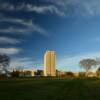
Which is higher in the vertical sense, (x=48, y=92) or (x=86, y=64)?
(x=86, y=64)

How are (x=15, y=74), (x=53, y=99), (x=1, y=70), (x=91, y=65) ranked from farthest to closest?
(x=91, y=65) < (x=15, y=74) < (x=1, y=70) < (x=53, y=99)

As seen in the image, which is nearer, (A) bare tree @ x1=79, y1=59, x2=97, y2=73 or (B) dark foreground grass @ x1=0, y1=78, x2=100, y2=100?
(B) dark foreground grass @ x1=0, y1=78, x2=100, y2=100

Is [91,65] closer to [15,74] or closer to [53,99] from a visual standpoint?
[15,74]

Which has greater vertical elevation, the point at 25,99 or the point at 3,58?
the point at 3,58

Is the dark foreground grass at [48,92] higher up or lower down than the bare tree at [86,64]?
lower down

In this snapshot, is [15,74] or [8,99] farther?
[15,74]

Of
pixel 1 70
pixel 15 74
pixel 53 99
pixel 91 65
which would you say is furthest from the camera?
pixel 91 65

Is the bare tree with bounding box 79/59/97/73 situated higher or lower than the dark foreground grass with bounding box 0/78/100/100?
higher

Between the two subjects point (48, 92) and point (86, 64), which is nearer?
point (48, 92)

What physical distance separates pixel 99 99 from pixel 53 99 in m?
3.24

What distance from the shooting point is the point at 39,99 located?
62.2 feet

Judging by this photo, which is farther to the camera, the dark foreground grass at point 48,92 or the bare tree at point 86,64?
the bare tree at point 86,64

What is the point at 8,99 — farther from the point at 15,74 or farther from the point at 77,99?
the point at 15,74

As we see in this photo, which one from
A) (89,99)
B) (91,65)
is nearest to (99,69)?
(91,65)
